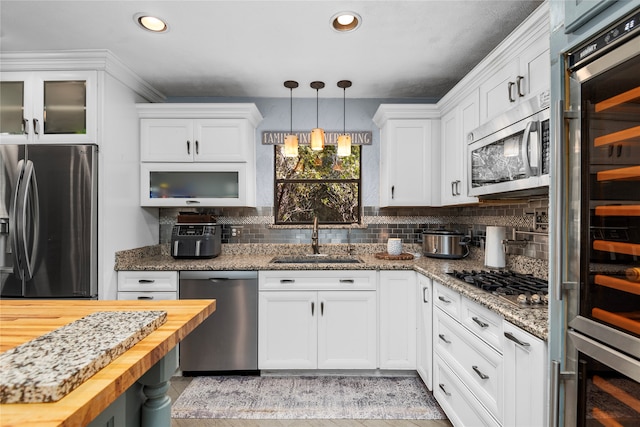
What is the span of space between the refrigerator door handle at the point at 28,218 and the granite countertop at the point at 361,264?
0.53m

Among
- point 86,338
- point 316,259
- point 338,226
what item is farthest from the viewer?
point 338,226

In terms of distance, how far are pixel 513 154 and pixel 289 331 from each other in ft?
6.55

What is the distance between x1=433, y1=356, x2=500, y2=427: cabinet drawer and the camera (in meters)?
1.69

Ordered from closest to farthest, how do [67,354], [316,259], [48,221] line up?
[67,354] < [48,221] < [316,259]

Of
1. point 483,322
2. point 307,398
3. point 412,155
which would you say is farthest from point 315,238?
point 483,322

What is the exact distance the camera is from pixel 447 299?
2121 millimetres

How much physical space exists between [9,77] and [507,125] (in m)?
3.41

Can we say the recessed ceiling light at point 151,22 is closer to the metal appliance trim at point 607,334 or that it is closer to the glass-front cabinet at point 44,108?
the glass-front cabinet at point 44,108

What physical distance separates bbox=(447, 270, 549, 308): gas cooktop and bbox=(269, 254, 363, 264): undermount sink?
94cm

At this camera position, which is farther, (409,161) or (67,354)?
(409,161)

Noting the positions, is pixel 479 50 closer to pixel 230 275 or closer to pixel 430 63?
pixel 430 63

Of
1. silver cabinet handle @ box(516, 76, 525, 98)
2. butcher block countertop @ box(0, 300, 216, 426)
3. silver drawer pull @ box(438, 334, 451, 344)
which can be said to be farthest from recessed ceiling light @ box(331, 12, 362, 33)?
silver drawer pull @ box(438, 334, 451, 344)

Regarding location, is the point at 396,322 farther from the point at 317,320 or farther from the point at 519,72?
the point at 519,72

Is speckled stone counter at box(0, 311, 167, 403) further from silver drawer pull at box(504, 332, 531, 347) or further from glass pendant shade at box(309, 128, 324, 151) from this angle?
glass pendant shade at box(309, 128, 324, 151)
